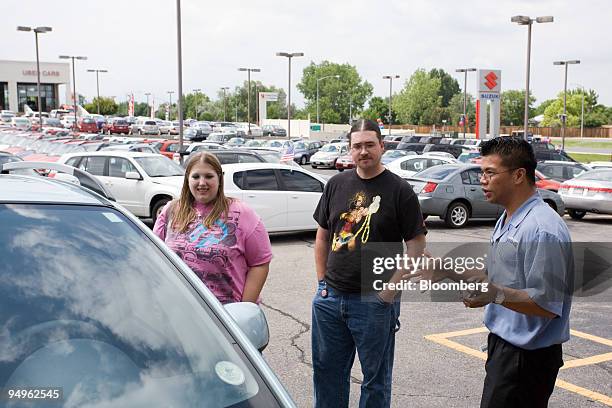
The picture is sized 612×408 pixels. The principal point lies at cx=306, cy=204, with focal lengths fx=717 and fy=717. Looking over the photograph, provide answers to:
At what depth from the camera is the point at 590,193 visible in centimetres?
1830

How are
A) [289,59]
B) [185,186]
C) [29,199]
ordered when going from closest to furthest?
[29,199]
[185,186]
[289,59]

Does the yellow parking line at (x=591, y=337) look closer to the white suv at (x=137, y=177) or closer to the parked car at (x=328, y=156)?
the white suv at (x=137, y=177)

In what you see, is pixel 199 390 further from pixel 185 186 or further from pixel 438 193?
pixel 438 193

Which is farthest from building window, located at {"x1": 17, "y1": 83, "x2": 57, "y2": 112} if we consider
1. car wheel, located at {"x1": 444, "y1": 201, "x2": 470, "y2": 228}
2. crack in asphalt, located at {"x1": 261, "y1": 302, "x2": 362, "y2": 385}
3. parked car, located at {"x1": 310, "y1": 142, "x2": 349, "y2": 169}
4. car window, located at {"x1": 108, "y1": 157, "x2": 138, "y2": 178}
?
crack in asphalt, located at {"x1": 261, "y1": 302, "x2": 362, "y2": 385}

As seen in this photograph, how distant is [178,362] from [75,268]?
514mm

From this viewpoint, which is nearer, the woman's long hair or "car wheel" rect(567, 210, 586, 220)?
the woman's long hair

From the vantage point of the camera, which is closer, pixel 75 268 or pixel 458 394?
pixel 75 268

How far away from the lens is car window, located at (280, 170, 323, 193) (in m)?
13.9

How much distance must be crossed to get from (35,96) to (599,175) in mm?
103112

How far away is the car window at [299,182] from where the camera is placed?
13.9m

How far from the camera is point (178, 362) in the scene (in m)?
2.33

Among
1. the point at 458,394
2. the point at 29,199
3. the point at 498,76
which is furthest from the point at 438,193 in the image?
the point at 498,76

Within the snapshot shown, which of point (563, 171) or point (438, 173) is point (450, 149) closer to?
point (563, 171)

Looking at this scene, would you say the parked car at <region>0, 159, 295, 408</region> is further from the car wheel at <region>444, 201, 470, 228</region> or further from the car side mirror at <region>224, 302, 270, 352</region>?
the car wheel at <region>444, 201, 470, 228</region>
